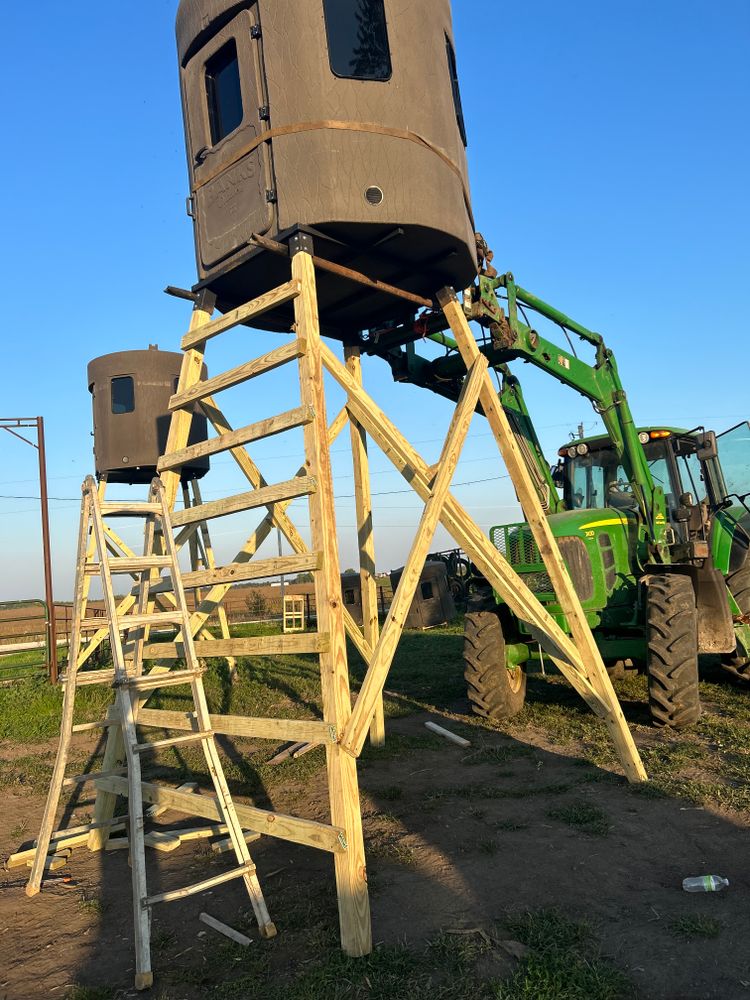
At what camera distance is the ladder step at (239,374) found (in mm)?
4614

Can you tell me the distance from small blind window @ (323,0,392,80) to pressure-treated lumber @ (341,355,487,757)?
2240mm

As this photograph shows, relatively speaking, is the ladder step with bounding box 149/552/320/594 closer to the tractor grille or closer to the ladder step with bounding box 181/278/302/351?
the ladder step with bounding box 181/278/302/351

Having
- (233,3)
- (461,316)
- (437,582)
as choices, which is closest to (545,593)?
(461,316)

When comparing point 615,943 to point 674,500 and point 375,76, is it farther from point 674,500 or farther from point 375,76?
point 674,500

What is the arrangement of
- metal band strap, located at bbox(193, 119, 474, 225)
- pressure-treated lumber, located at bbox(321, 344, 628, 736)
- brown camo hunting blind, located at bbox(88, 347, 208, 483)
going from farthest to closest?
brown camo hunting blind, located at bbox(88, 347, 208, 483) < pressure-treated lumber, located at bbox(321, 344, 628, 736) < metal band strap, located at bbox(193, 119, 474, 225)

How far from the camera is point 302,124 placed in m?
4.87

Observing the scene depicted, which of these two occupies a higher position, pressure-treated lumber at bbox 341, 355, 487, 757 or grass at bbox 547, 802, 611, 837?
pressure-treated lumber at bbox 341, 355, 487, 757

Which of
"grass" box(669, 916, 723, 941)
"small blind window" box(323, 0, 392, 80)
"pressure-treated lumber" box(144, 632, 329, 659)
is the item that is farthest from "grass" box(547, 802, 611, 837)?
"small blind window" box(323, 0, 392, 80)

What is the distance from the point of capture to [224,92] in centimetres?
543

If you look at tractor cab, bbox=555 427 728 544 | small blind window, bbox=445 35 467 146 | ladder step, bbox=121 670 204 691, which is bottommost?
ladder step, bbox=121 670 204 691

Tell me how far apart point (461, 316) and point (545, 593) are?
4.01m

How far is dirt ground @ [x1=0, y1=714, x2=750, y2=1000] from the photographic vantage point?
3488 millimetres

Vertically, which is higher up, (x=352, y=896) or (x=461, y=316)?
(x=461, y=316)

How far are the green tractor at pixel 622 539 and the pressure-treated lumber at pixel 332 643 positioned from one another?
12.0 ft
